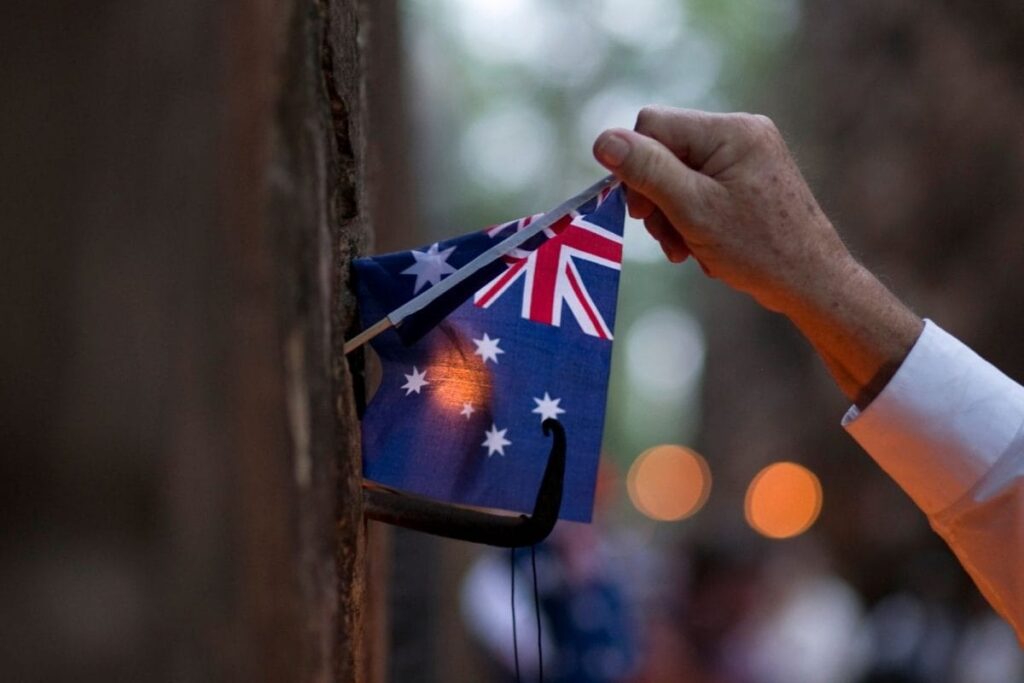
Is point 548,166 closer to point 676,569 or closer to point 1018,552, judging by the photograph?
point 676,569

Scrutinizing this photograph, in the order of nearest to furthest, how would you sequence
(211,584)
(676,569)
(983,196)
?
1. (211,584)
2. (676,569)
3. (983,196)

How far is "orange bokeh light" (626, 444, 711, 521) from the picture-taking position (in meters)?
22.9

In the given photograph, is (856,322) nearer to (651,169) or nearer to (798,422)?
(651,169)

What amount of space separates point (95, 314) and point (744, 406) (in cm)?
1408

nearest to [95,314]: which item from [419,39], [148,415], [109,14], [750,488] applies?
[148,415]

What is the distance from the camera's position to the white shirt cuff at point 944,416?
85.5 inches

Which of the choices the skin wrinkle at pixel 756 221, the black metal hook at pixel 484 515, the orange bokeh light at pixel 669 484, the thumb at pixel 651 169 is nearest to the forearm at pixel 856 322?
the skin wrinkle at pixel 756 221

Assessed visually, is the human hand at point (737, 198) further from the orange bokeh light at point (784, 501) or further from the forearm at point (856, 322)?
the orange bokeh light at point (784, 501)

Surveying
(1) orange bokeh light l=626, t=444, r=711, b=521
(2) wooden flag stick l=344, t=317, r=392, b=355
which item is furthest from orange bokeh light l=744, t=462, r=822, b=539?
(2) wooden flag stick l=344, t=317, r=392, b=355

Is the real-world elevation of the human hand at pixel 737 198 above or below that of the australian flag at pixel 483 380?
above

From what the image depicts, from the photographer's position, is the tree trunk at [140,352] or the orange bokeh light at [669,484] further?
the orange bokeh light at [669,484]

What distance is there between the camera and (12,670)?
86cm

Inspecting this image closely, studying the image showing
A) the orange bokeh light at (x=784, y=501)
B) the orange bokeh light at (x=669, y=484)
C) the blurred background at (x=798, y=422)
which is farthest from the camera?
the orange bokeh light at (x=669, y=484)

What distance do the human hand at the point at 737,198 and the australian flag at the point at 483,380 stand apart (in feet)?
0.72
